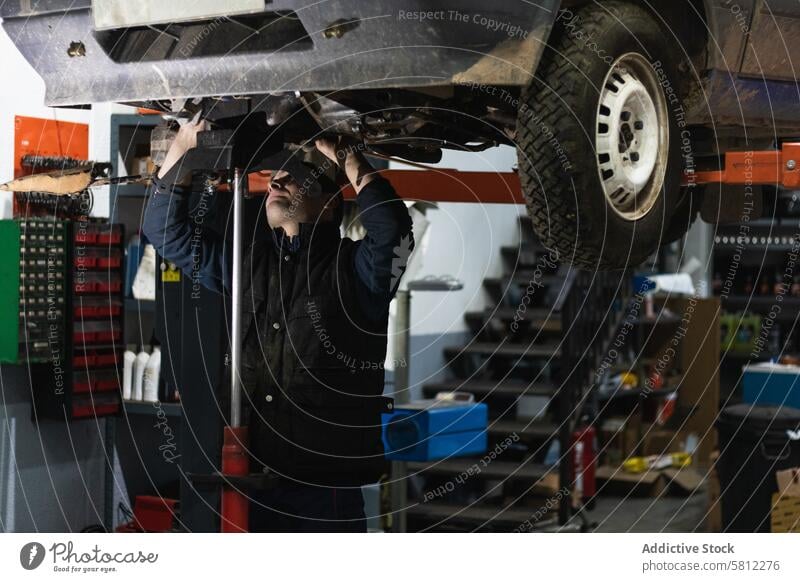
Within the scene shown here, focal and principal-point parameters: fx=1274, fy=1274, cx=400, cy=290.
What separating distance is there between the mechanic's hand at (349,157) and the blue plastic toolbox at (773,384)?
4310mm

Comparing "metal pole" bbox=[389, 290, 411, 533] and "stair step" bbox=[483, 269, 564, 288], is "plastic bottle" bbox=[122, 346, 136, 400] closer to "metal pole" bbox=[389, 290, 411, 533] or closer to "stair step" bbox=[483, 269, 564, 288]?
"metal pole" bbox=[389, 290, 411, 533]

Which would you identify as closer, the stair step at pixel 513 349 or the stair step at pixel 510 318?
the stair step at pixel 513 349

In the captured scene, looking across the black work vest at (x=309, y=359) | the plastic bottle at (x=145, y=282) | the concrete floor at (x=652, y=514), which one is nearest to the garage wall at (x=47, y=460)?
the plastic bottle at (x=145, y=282)

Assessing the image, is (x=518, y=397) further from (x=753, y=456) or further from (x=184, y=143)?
(x=184, y=143)

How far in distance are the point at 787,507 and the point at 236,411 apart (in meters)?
2.62

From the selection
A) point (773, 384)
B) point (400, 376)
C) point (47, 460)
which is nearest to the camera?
point (47, 460)

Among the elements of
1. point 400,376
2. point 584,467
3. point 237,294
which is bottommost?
point 584,467

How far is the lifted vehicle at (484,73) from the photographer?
9.37 feet

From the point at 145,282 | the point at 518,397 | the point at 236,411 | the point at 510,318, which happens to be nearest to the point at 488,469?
the point at 518,397

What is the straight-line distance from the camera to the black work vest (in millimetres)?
3721

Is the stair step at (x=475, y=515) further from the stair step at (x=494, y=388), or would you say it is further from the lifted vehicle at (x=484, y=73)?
the lifted vehicle at (x=484, y=73)

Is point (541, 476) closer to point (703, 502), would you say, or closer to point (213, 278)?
point (703, 502)

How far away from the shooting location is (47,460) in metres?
6.37

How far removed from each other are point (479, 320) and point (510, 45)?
5.76m
